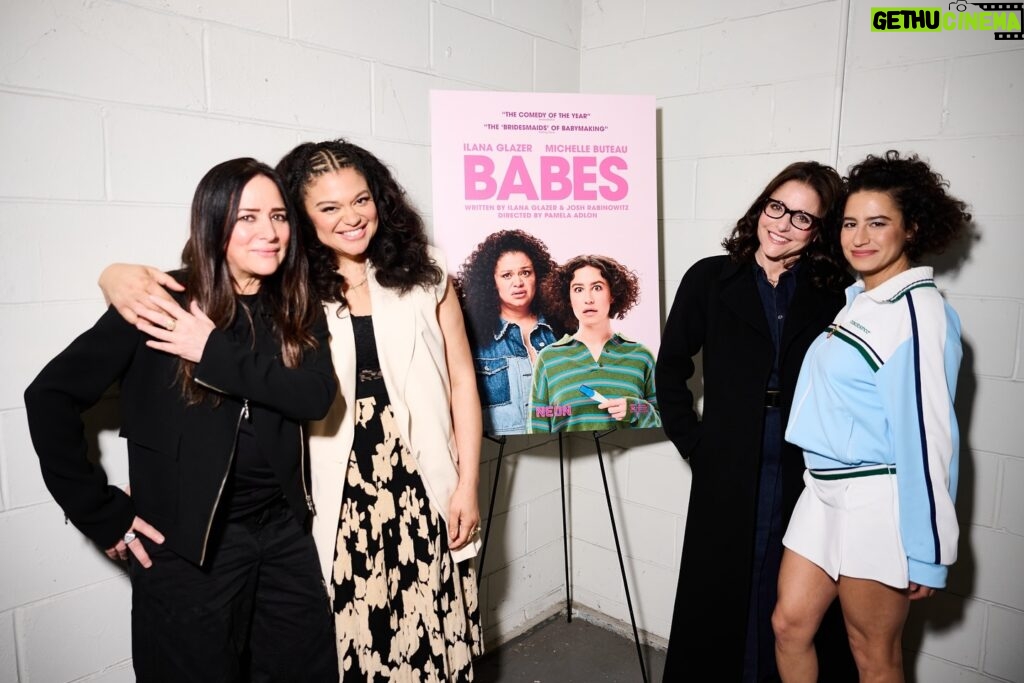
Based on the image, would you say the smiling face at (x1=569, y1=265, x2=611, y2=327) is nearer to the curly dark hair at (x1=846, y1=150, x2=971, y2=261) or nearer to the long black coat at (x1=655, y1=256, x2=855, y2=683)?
the long black coat at (x1=655, y1=256, x2=855, y2=683)

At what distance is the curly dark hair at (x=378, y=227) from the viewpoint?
5.72 feet

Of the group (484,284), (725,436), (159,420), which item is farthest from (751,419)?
(159,420)

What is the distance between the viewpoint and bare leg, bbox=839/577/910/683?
1.72 m

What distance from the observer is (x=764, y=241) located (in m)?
2.01

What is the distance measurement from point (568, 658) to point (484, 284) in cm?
155

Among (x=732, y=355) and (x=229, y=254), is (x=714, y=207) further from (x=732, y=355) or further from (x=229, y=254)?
(x=229, y=254)

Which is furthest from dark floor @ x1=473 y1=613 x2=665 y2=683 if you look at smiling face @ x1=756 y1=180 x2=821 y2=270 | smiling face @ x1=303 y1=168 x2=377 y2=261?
smiling face @ x1=303 y1=168 x2=377 y2=261

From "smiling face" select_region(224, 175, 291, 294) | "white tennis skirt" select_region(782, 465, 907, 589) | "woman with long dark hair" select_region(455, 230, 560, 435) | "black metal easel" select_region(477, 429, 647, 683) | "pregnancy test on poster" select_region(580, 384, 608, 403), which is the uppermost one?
"smiling face" select_region(224, 175, 291, 294)

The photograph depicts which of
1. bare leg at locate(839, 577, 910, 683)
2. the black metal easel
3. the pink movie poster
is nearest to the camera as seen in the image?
bare leg at locate(839, 577, 910, 683)

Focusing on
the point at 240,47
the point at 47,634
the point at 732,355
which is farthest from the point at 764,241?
the point at 47,634

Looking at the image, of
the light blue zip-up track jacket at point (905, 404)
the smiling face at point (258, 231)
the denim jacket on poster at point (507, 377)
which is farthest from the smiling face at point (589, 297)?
the smiling face at point (258, 231)

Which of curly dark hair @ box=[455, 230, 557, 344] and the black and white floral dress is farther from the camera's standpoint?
curly dark hair @ box=[455, 230, 557, 344]

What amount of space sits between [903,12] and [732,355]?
1147 mm

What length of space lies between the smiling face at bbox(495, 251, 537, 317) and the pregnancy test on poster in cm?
30
